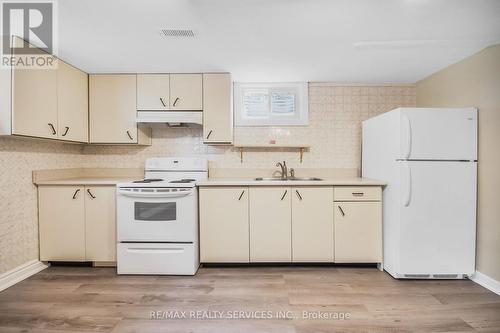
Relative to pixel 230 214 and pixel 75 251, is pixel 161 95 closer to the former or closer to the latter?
pixel 230 214

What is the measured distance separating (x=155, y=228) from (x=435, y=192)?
256cm

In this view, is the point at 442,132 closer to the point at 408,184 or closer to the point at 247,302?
the point at 408,184

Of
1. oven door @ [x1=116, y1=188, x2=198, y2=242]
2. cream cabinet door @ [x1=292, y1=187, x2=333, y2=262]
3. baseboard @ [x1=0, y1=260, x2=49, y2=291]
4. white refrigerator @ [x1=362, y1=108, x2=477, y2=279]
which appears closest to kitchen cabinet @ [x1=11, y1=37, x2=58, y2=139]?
oven door @ [x1=116, y1=188, x2=198, y2=242]

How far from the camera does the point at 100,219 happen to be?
2.53 m

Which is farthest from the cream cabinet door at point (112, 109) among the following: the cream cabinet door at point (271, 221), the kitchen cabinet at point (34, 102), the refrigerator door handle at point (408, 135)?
the refrigerator door handle at point (408, 135)

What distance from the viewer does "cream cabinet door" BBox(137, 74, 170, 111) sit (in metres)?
2.82

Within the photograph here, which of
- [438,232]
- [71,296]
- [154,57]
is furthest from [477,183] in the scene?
[71,296]

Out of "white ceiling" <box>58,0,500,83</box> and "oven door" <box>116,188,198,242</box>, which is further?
"oven door" <box>116,188,198,242</box>

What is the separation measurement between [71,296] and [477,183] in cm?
359

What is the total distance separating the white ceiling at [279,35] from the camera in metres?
1.67

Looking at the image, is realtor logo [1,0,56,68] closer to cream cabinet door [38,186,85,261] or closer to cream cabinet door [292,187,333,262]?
cream cabinet door [38,186,85,261]

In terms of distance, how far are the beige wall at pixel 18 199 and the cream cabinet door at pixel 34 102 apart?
32 centimetres

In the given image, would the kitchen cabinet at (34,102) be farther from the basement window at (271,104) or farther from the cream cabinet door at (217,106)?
the basement window at (271,104)

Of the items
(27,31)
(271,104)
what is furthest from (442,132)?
(27,31)
